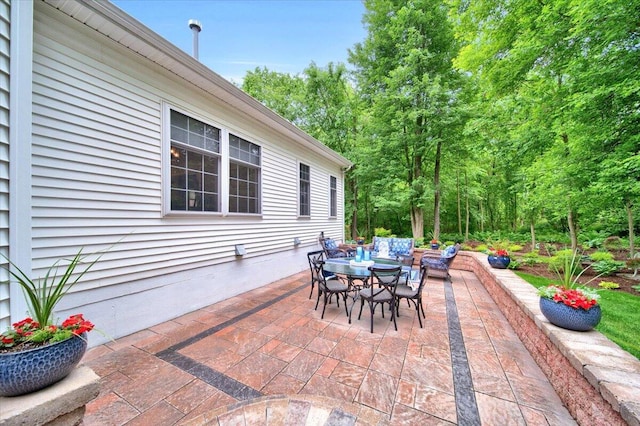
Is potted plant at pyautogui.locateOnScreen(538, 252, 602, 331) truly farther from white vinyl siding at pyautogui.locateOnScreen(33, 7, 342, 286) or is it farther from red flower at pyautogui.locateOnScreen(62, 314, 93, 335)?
white vinyl siding at pyautogui.locateOnScreen(33, 7, 342, 286)

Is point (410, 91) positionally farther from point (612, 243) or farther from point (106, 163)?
point (612, 243)

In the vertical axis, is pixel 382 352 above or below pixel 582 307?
below

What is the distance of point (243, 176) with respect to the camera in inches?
192

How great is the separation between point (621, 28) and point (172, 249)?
24.5ft

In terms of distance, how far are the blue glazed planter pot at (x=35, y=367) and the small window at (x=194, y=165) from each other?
256 centimetres

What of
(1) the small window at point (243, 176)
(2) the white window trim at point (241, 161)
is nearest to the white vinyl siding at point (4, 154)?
(2) the white window trim at point (241, 161)

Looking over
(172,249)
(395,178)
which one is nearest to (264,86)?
(395,178)

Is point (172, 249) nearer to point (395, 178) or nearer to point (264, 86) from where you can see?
point (395, 178)

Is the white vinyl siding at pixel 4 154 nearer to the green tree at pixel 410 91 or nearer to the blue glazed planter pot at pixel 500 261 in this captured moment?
the blue glazed planter pot at pixel 500 261

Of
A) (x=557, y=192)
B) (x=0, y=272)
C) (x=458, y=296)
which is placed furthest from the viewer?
(x=557, y=192)

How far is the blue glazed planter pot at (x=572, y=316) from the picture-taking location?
6.98 feet

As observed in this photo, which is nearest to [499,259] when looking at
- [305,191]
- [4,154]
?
[305,191]

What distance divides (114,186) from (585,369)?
4831 mm

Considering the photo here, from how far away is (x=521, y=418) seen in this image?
1.80 meters
